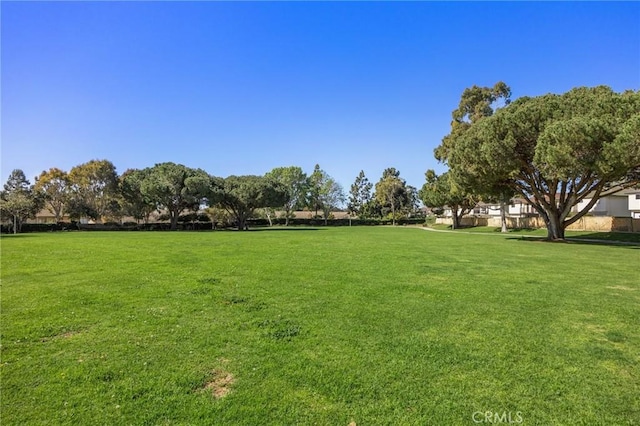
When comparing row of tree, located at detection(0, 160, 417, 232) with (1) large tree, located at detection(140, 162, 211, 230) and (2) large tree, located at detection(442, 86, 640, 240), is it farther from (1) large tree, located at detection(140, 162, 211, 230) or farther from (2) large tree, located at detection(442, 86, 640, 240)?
(2) large tree, located at detection(442, 86, 640, 240)

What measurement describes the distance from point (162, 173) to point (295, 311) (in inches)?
2099

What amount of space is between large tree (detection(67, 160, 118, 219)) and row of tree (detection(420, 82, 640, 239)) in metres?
55.3

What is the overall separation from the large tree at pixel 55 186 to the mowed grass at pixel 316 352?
6378 cm

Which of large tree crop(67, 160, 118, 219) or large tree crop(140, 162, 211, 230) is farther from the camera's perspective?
large tree crop(67, 160, 118, 219)

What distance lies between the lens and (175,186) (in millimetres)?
54031

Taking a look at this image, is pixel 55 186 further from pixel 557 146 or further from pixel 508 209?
pixel 508 209

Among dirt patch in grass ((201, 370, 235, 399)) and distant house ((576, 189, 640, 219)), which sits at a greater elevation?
distant house ((576, 189, 640, 219))

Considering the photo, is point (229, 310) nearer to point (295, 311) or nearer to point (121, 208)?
point (295, 311)

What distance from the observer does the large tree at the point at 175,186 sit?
52.7m

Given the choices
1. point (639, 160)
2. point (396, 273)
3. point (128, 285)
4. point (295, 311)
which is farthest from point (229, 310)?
point (639, 160)

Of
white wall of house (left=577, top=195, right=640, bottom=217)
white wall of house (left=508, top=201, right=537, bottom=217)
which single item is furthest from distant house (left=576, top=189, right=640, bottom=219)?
white wall of house (left=508, top=201, right=537, bottom=217)

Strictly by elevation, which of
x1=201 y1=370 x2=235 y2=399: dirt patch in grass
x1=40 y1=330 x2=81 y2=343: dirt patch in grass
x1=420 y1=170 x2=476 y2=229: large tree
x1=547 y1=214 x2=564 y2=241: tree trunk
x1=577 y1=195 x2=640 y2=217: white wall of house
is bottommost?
x1=201 y1=370 x2=235 y2=399: dirt patch in grass

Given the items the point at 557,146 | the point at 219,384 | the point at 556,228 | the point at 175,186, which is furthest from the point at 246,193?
the point at 219,384

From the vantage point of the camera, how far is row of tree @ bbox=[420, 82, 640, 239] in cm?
2153
